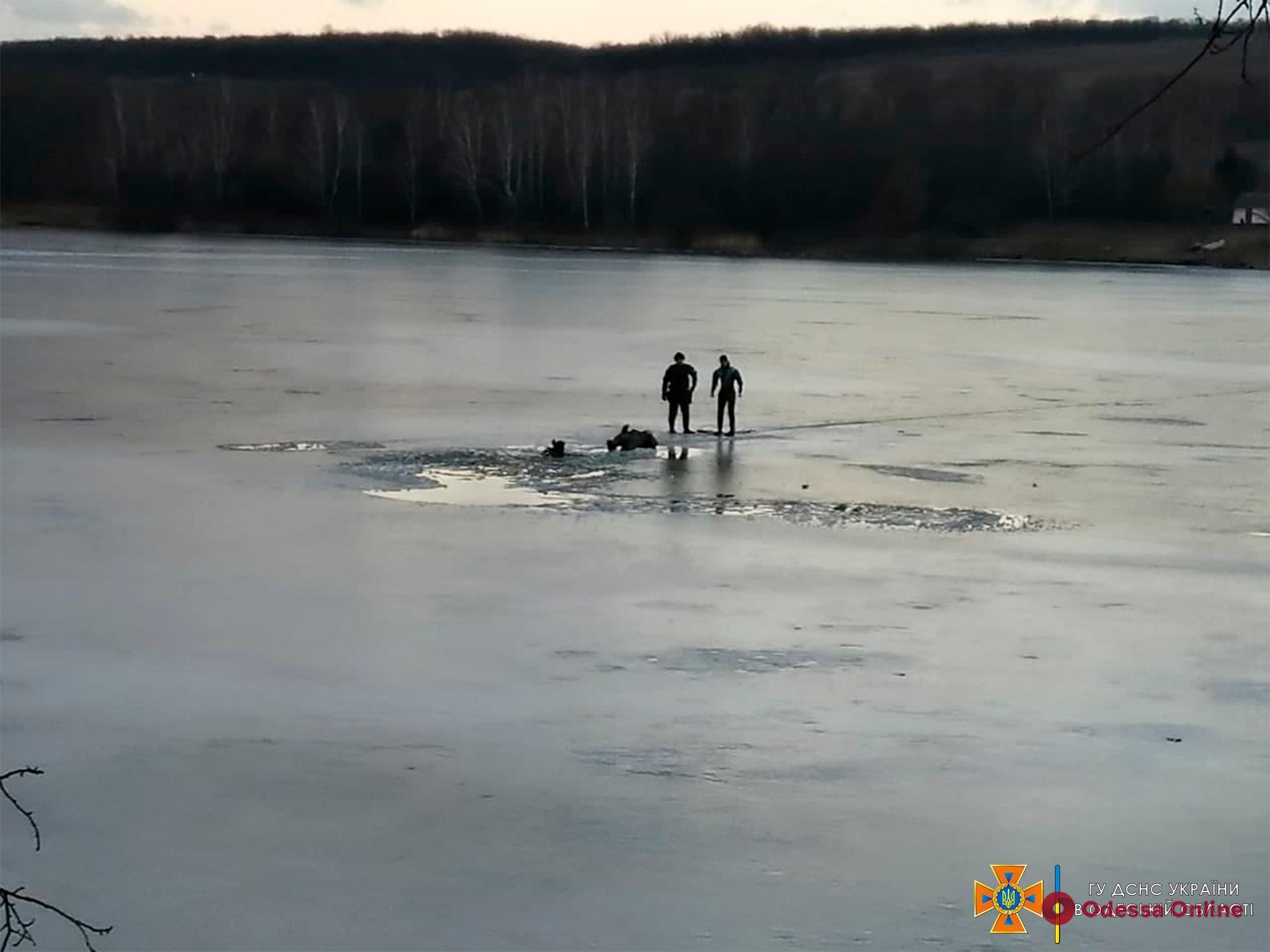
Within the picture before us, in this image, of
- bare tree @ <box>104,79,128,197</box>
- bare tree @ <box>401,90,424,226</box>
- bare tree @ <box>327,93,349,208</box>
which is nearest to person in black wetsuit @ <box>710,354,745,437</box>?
bare tree @ <box>401,90,424,226</box>

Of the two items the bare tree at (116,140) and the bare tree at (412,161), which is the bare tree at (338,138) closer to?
the bare tree at (412,161)

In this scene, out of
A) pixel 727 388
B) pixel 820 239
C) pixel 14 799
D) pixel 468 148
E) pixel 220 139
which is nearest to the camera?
pixel 14 799

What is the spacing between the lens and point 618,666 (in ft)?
34.9

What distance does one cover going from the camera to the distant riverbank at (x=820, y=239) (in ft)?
282

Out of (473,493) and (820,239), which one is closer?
(473,493)

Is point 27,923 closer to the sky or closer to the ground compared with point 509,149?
closer to the ground

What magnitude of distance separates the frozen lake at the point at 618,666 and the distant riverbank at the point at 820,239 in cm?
6318

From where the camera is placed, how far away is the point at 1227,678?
10641 millimetres

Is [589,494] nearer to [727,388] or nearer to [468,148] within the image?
[727,388]

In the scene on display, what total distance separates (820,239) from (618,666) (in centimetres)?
8473

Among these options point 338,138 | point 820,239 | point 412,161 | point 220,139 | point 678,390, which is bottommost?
point 820,239

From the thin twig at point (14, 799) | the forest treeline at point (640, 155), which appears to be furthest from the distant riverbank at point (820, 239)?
the thin twig at point (14, 799)

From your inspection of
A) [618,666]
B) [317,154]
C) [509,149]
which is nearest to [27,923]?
[618,666]

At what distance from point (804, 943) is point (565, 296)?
142 ft
